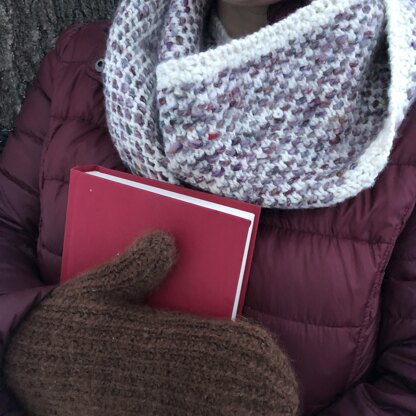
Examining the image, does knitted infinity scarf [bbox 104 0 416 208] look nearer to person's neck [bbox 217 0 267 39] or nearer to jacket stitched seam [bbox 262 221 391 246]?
jacket stitched seam [bbox 262 221 391 246]

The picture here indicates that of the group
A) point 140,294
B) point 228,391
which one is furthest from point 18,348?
point 228,391

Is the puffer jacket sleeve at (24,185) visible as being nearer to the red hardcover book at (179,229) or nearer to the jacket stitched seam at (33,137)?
the jacket stitched seam at (33,137)

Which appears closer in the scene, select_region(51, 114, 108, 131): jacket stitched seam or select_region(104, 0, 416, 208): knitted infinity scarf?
select_region(104, 0, 416, 208): knitted infinity scarf

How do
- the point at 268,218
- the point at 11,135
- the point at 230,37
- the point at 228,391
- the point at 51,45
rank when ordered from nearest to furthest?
the point at 228,391
the point at 268,218
the point at 230,37
the point at 11,135
the point at 51,45

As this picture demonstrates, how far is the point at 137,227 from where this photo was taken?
81 cm

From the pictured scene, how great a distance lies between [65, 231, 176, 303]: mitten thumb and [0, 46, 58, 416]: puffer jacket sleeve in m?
0.23

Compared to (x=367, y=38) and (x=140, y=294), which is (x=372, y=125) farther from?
(x=140, y=294)

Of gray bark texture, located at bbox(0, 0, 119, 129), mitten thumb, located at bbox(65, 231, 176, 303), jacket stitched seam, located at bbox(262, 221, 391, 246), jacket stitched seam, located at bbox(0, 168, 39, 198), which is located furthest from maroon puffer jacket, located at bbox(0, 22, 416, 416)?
gray bark texture, located at bbox(0, 0, 119, 129)

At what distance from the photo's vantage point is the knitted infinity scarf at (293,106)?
0.77 m

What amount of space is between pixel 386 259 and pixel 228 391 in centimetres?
29

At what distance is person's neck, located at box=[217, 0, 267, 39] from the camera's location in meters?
0.91

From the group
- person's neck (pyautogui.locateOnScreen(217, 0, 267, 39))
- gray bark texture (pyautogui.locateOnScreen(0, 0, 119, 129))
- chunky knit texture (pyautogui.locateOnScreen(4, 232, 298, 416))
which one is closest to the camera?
chunky knit texture (pyautogui.locateOnScreen(4, 232, 298, 416))

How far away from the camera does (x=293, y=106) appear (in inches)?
31.4

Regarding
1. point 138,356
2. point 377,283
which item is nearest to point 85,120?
point 138,356
